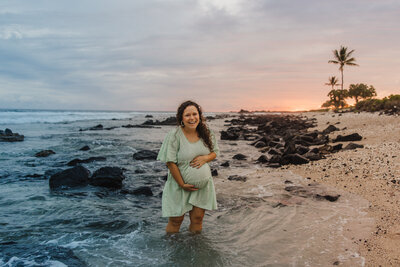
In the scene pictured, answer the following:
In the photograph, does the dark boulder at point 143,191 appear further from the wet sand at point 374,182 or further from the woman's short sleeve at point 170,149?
the wet sand at point 374,182

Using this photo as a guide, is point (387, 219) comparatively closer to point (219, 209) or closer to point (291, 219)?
point (291, 219)

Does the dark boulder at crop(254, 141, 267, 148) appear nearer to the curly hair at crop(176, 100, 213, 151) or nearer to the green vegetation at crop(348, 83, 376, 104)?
the curly hair at crop(176, 100, 213, 151)

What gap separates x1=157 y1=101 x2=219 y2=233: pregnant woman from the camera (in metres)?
4.14

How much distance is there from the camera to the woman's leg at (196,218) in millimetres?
4532

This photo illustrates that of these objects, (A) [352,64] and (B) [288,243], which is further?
(A) [352,64]

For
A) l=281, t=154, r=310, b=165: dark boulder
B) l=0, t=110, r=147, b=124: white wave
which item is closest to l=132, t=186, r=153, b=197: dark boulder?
l=281, t=154, r=310, b=165: dark boulder

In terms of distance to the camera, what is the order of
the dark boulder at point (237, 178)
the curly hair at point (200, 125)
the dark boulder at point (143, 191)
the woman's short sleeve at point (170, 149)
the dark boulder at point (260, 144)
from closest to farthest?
the woman's short sleeve at point (170, 149) → the curly hair at point (200, 125) → the dark boulder at point (143, 191) → the dark boulder at point (237, 178) → the dark boulder at point (260, 144)

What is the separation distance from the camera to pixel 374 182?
6.87m

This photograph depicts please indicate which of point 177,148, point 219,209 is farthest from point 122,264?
point 219,209

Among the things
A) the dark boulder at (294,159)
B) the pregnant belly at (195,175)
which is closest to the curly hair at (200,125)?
the pregnant belly at (195,175)

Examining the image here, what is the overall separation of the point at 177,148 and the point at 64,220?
328 cm

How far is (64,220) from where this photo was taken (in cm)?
582

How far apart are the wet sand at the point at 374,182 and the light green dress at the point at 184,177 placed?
2.29m

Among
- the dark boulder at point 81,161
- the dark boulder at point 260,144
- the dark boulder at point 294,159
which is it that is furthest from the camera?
the dark boulder at point 260,144
